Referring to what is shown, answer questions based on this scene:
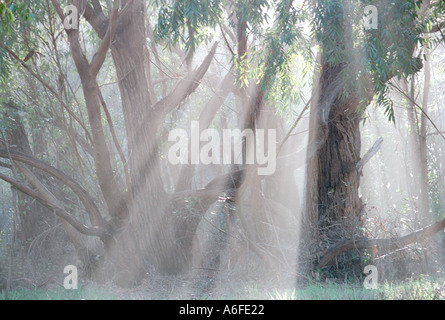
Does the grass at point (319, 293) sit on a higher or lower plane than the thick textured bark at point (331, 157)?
lower

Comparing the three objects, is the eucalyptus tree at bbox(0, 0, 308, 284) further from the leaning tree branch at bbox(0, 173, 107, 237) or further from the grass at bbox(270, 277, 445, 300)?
Answer: the grass at bbox(270, 277, 445, 300)

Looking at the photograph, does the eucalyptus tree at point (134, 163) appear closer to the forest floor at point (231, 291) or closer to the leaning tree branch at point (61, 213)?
the leaning tree branch at point (61, 213)

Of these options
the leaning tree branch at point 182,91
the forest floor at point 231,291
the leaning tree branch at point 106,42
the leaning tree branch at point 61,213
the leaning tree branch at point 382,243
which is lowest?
the forest floor at point 231,291

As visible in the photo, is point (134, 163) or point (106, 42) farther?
point (134, 163)

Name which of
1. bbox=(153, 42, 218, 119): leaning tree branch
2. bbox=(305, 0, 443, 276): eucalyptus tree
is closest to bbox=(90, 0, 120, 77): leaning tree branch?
bbox=(153, 42, 218, 119): leaning tree branch

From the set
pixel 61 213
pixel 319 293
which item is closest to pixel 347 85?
pixel 319 293

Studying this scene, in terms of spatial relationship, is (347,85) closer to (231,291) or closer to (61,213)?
(231,291)

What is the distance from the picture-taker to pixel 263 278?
7.62m

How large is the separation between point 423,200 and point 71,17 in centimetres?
995

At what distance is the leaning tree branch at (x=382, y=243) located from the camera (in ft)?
23.3

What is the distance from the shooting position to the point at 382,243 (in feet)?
24.3

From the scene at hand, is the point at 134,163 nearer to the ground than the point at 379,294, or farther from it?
farther from it

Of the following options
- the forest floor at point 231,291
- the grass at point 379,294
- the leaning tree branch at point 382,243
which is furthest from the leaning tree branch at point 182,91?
the grass at point 379,294

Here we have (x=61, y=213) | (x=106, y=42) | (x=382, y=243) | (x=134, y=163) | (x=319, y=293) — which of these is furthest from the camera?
(x=134, y=163)
